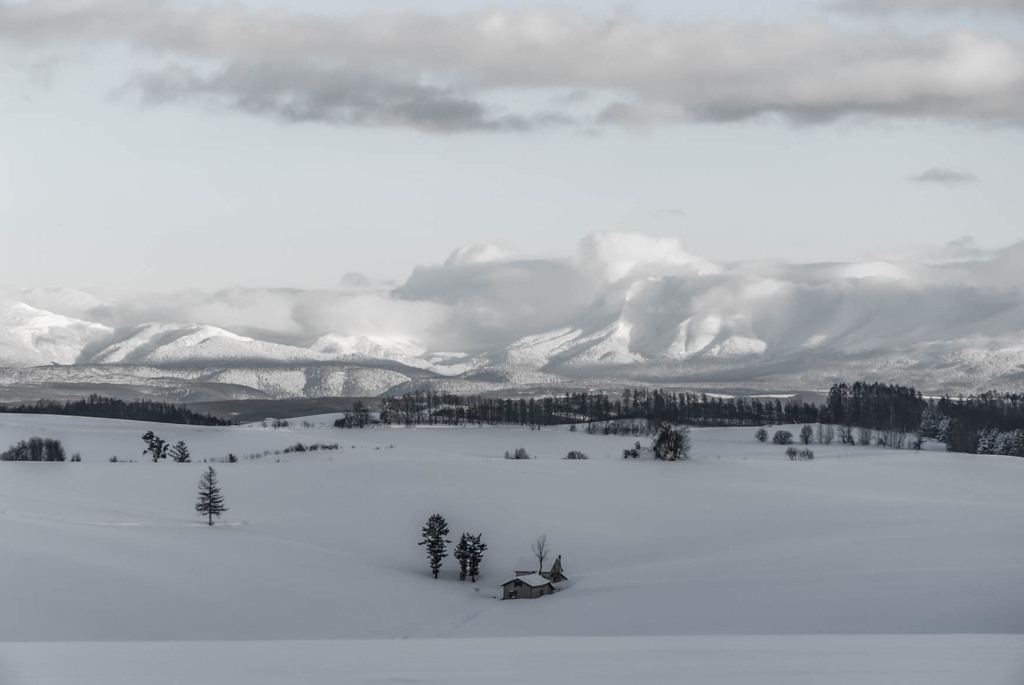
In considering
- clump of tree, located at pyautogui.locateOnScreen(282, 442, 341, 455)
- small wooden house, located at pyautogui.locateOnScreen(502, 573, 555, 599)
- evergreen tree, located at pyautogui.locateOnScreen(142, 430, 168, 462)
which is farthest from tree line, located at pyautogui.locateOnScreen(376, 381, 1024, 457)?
small wooden house, located at pyautogui.locateOnScreen(502, 573, 555, 599)

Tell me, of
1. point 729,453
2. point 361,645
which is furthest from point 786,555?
point 729,453

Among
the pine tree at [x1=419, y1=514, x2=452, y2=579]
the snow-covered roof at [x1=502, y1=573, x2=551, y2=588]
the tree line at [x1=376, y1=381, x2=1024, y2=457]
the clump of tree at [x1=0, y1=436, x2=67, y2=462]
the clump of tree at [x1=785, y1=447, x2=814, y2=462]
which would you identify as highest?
the tree line at [x1=376, y1=381, x2=1024, y2=457]

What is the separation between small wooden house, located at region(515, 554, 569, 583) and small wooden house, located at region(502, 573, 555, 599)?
75.8 inches

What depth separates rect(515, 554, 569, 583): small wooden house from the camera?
56.6 meters

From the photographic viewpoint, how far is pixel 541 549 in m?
62.4

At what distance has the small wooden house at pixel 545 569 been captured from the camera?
56.6 metres

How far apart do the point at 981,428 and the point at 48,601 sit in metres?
140

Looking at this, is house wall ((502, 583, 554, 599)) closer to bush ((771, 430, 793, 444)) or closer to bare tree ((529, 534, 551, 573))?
bare tree ((529, 534, 551, 573))

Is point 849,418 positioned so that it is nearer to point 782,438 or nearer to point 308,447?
point 782,438

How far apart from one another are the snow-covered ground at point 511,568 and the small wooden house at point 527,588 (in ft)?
5.47

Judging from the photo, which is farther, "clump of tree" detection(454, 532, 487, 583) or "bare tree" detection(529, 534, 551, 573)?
"bare tree" detection(529, 534, 551, 573)

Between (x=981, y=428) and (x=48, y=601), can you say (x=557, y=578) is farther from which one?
(x=981, y=428)

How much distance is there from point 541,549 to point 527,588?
9.36 meters

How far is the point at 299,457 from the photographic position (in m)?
106
